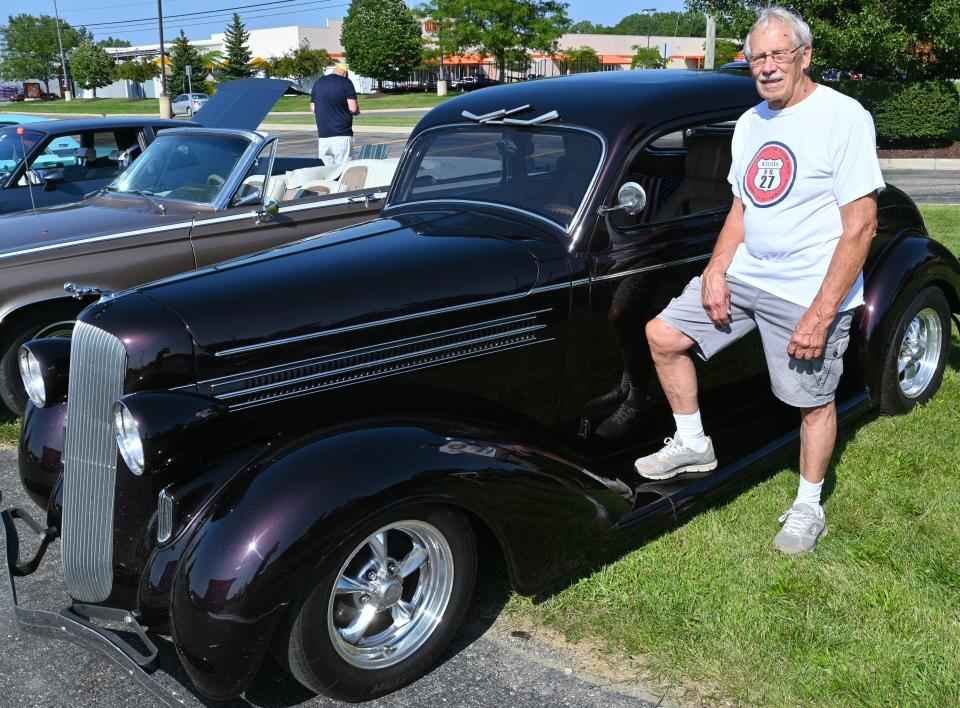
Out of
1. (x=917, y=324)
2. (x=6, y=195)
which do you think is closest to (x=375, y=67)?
(x=6, y=195)

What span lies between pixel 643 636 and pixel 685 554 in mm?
608

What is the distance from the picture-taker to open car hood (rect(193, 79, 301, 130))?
25.1 ft

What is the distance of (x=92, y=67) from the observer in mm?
64125

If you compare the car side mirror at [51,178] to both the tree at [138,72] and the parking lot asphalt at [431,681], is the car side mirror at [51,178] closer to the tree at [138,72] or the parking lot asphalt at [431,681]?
the parking lot asphalt at [431,681]

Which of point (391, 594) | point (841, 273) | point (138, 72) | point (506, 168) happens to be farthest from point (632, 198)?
point (138, 72)

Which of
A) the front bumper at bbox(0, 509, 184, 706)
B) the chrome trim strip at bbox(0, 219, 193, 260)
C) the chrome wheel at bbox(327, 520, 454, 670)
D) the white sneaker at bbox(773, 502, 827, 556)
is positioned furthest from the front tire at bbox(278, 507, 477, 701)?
the chrome trim strip at bbox(0, 219, 193, 260)

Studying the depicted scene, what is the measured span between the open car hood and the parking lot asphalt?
206 inches

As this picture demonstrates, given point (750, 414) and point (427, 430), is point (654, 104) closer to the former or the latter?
point (750, 414)

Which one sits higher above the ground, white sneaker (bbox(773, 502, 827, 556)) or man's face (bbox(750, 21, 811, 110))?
man's face (bbox(750, 21, 811, 110))

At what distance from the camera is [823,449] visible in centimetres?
364

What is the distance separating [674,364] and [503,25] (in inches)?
1821

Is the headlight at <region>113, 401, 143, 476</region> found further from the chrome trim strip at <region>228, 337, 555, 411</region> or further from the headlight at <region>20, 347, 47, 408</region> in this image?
the headlight at <region>20, 347, 47, 408</region>

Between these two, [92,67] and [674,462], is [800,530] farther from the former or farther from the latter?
[92,67]

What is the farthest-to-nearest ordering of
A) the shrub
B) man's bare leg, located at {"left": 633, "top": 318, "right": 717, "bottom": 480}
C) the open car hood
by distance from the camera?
the shrub < the open car hood < man's bare leg, located at {"left": 633, "top": 318, "right": 717, "bottom": 480}
